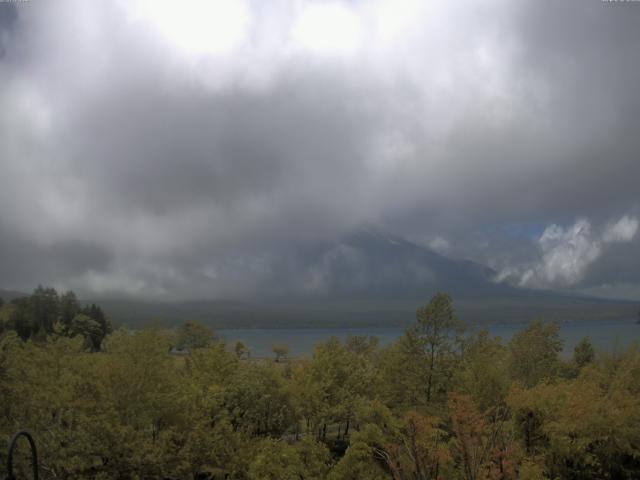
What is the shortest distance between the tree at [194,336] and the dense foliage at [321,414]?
73.6 meters

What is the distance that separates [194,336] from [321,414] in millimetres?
93000

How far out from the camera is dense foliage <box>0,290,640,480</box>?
2914cm

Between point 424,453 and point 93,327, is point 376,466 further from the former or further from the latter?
point 93,327

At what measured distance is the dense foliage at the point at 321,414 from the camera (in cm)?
2914

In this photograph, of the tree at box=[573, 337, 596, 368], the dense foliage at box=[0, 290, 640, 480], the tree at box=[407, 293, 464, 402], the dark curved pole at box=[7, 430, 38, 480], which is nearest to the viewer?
the dark curved pole at box=[7, 430, 38, 480]

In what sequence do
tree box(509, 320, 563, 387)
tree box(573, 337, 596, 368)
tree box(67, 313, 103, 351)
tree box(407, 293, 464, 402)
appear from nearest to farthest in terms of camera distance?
tree box(407, 293, 464, 402) → tree box(509, 320, 563, 387) → tree box(573, 337, 596, 368) → tree box(67, 313, 103, 351)

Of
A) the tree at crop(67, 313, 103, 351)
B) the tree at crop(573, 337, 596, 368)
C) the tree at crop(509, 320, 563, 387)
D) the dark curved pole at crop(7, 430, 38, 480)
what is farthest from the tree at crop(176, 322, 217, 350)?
the dark curved pole at crop(7, 430, 38, 480)

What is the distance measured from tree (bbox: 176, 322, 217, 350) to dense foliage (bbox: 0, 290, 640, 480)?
7363cm

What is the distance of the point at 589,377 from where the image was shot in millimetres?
56656

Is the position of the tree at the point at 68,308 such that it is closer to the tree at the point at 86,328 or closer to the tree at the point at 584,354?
the tree at the point at 86,328

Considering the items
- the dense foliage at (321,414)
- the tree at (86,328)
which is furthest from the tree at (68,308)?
the dense foliage at (321,414)

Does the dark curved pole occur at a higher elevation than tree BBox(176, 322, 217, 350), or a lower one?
higher

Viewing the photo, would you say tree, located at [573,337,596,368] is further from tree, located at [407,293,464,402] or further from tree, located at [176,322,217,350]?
tree, located at [176,322,217,350]

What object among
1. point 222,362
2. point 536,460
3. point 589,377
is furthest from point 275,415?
point 589,377
